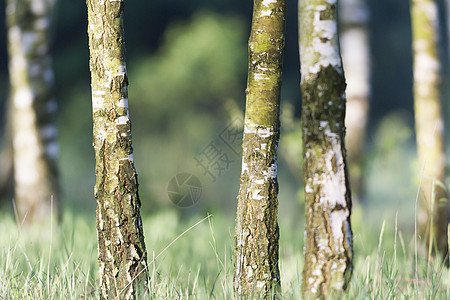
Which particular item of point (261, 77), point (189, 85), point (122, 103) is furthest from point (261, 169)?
point (189, 85)

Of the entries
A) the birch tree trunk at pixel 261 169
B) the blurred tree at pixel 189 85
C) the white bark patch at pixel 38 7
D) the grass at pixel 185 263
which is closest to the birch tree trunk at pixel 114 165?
the grass at pixel 185 263

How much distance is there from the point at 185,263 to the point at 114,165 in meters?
2.21

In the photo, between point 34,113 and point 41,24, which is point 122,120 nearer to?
point 34,113

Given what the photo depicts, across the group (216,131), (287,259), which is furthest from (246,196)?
(216,131)

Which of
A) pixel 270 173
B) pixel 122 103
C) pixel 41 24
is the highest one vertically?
pixel 41 24

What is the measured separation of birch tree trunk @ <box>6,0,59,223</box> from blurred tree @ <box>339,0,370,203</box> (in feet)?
12.6

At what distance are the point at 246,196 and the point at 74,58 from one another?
11.1 m

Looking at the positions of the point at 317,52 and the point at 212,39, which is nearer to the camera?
the point at 317,52

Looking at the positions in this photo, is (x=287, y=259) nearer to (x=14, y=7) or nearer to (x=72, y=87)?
(x=14, y=7)

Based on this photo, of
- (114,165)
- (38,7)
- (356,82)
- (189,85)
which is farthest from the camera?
(189,85)

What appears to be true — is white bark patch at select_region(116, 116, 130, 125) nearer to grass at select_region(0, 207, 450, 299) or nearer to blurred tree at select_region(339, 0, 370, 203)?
grass at select_region(0, 207, 450, 299)

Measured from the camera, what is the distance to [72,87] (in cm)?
1364

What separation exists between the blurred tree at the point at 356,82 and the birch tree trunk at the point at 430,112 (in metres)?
0.98

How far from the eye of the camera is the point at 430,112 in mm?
5641
